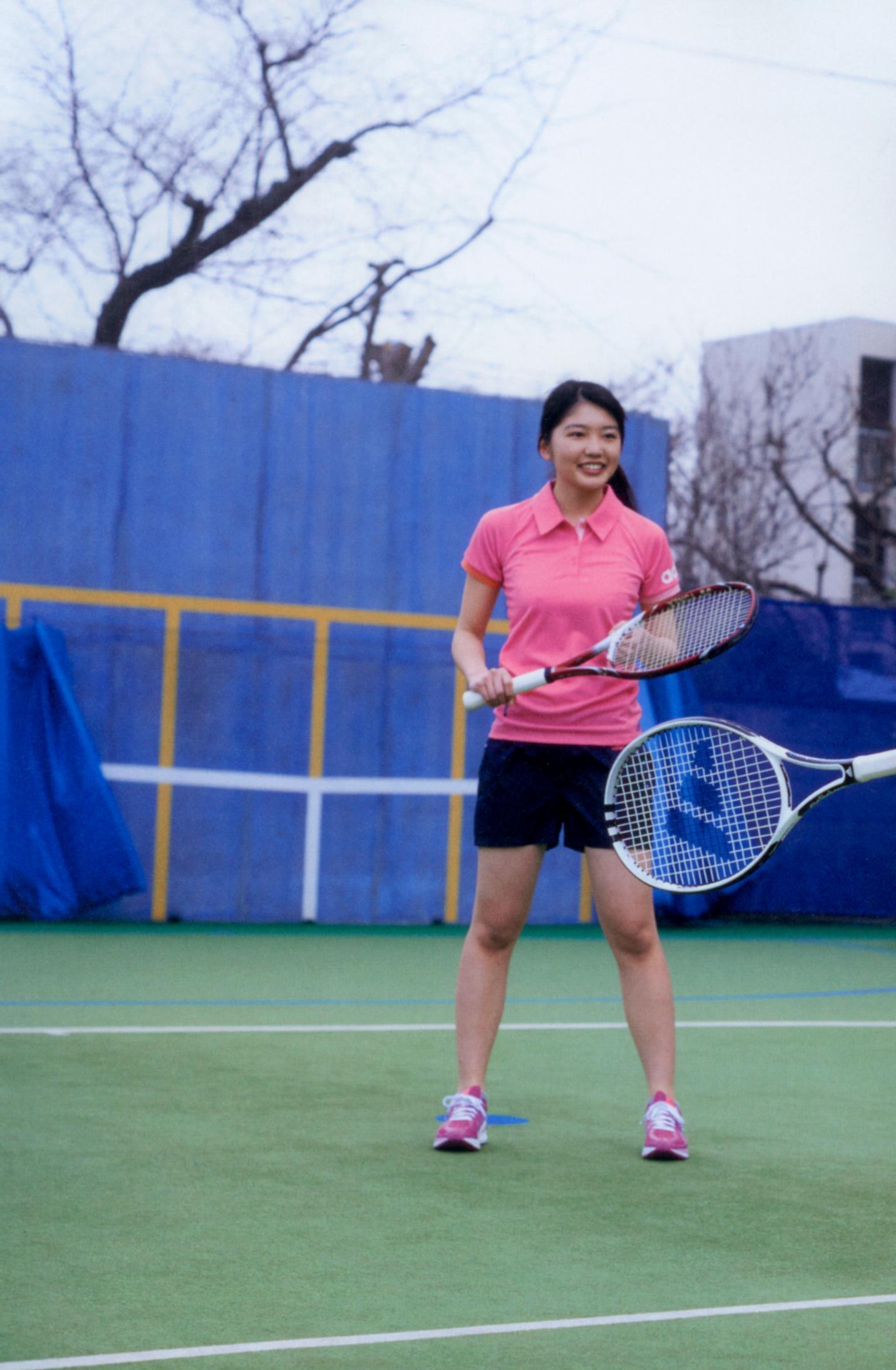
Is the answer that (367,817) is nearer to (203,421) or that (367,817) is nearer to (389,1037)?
(203,421)

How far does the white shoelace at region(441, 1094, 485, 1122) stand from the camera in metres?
4.60

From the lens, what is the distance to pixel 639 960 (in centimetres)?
463

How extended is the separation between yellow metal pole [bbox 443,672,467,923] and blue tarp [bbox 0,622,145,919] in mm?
1999

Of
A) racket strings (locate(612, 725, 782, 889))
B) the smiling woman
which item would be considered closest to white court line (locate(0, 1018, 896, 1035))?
racket strings (locate(612, 725, 782, 889))

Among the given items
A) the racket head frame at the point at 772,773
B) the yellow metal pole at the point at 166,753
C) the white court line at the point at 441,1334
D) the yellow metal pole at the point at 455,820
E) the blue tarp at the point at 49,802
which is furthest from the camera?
the yellow metal pole at the point at 455,820

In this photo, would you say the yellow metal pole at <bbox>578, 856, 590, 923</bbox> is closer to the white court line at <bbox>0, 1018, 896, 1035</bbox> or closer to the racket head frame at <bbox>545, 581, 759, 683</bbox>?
the white court line at <bbox>0, 1018, 896, 1035</bbox>

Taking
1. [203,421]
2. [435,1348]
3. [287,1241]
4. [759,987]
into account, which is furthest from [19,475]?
[435,1348]

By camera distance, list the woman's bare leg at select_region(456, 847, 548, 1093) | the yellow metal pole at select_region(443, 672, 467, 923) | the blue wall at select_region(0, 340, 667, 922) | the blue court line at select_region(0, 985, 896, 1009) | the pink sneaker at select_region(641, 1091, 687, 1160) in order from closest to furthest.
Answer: the pink sneaker at select_region(641, 1091, 687, 1160), the woman's bare leg at select_region(456, 847, 548, 1093), the blue court line at select_region(0, 985, 896, 1009), the blue wall at select_region(0, 340, 667, 922), the yellow metal pole at select_region(443, 672, 467, 923)

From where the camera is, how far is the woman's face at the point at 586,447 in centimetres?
457

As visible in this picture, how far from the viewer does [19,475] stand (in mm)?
10852

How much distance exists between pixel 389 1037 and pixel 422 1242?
2853 mm

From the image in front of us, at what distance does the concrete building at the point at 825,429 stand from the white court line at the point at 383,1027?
18424 mm

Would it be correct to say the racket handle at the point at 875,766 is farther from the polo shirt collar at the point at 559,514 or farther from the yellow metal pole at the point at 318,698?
the yellow metal pole at the point at 318,698

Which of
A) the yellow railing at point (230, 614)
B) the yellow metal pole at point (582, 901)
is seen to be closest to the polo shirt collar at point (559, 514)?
the yellow railing at point (230, 614)
